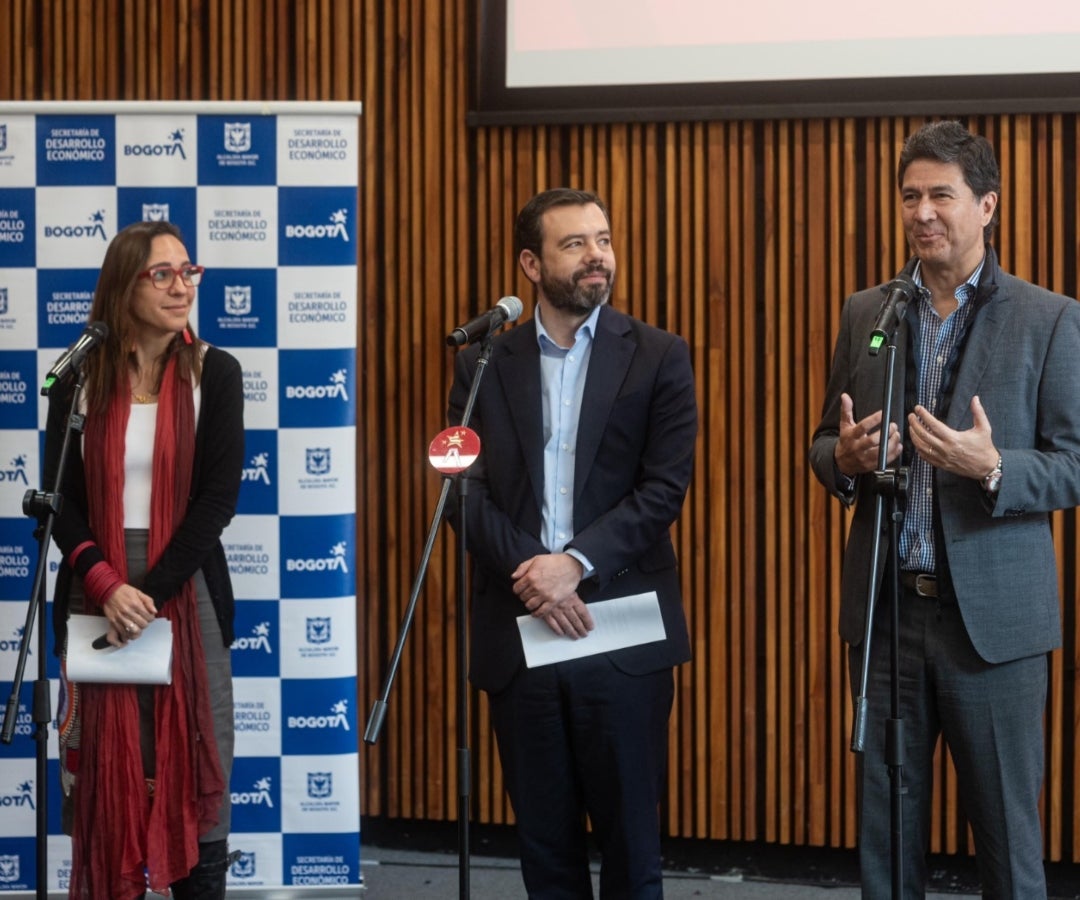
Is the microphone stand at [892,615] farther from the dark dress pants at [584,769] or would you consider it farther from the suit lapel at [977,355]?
the dark dress pants at [584,769]

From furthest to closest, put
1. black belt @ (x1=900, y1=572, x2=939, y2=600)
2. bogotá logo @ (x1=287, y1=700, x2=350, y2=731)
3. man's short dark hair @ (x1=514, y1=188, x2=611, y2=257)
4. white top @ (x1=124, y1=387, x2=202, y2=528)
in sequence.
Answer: bogotá logo @ (x1=287, y1=700, x2=350, y2=731)
white top @ (x1=124, y1=387, x2=202, y2=528)
man's short dark hair @ (x1=514, y1=188, x2=611, y2=257)
black belt @ (x1=900, y1=572, x2=939, y2=600)

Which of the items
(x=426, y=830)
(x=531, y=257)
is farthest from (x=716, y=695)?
(x=531, y=257)

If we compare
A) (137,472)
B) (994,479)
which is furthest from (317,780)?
(994,479)

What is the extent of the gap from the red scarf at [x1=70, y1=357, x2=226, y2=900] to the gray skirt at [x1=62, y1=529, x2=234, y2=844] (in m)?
0.03

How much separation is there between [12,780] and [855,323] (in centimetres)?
294

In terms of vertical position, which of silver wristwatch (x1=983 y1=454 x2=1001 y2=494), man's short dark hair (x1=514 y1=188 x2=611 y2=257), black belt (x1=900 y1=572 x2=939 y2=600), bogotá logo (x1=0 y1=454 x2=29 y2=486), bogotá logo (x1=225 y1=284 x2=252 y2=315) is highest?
man's short dark hair (x1=514 y1=188 x2=611 y2=257)

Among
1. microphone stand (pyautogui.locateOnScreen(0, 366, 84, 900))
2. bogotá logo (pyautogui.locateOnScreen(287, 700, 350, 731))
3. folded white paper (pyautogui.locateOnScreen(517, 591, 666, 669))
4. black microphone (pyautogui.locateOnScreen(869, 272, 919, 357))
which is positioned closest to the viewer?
black microphone (pyautogui.locateOnScreen(869, 272, 919, 357))

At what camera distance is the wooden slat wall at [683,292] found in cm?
440

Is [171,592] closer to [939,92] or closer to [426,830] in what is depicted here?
[426,830]

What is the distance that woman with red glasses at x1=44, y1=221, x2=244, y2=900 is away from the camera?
10.5 ft

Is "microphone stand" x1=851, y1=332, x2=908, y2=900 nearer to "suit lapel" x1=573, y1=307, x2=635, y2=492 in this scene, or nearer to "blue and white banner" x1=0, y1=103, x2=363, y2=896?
"suit lapel" x1=573, y1=307, x2=635, y2=492

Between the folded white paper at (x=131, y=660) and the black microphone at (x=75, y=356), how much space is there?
2.12 ft

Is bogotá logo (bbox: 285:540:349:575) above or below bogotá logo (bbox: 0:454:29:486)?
below

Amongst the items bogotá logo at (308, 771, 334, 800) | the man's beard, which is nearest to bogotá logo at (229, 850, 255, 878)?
bogotá logo at (308, 771, 334, 800)
